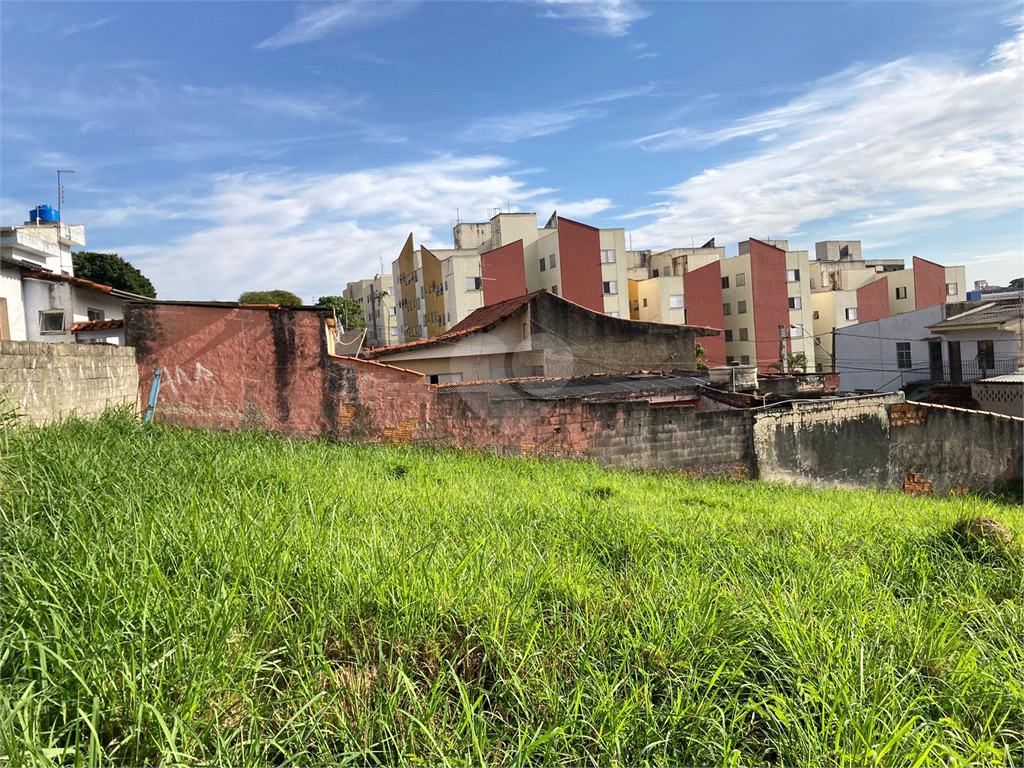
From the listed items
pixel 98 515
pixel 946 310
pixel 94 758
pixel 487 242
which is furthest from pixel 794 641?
pixel 487 242

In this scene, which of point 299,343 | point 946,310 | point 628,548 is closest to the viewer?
point 628,548

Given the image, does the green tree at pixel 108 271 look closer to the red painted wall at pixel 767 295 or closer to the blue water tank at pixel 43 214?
the blue water tank at pixel 43 214

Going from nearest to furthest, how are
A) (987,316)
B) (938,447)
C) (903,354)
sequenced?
1. (938,447)
2. (987,316)
3. (903,354)

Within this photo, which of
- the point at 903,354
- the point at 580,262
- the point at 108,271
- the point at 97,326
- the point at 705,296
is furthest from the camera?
the point at 705,296

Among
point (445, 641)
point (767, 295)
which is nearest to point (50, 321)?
point (445, 641)

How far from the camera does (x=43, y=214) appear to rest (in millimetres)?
25734

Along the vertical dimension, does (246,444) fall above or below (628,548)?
above

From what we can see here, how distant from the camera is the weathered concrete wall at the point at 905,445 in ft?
39.6

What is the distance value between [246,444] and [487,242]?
38.2m

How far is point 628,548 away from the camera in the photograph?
461cm

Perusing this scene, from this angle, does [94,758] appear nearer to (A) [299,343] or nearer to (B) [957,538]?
(B) [957,538]

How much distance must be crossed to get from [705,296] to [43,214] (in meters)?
35.8

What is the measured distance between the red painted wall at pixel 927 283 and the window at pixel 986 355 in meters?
27.5

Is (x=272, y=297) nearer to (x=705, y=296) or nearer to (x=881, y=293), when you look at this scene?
(x=705, y=296)
